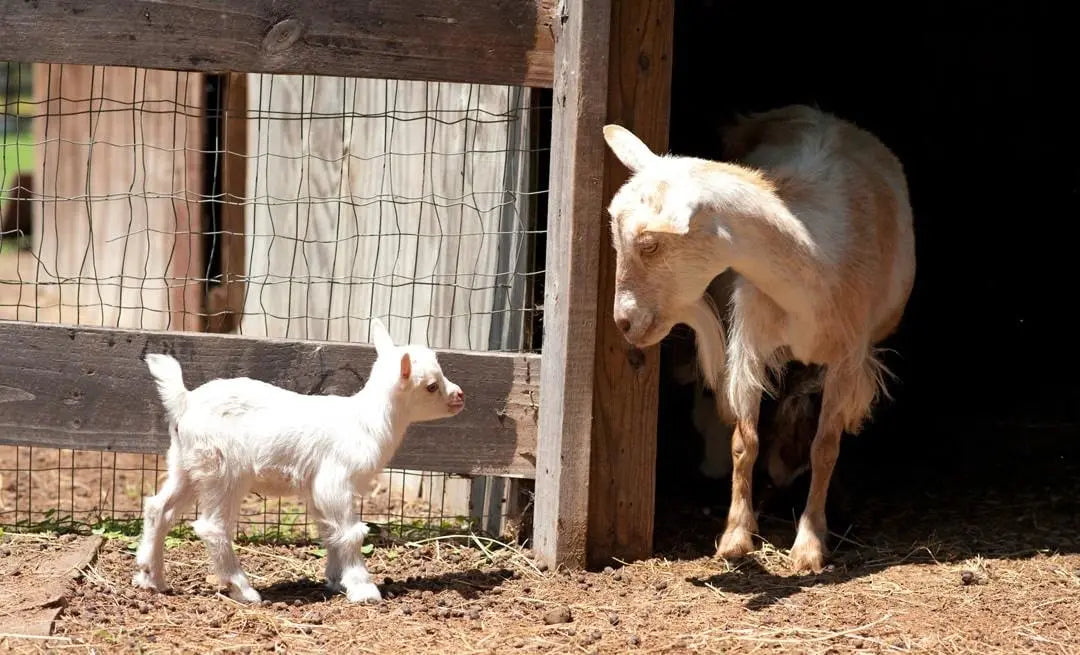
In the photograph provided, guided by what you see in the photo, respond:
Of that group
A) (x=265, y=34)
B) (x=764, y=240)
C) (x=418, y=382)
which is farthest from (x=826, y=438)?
(x=265, y=34)

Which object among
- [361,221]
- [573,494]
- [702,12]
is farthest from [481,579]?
[702,12]

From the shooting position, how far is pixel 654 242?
3.94 meters

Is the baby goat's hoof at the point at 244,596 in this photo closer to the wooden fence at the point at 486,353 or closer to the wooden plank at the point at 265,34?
the wooden fence at the point at 486,353

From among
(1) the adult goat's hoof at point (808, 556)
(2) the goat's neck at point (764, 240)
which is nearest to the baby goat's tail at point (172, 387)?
(2) the goat's neck at point (764, 240)

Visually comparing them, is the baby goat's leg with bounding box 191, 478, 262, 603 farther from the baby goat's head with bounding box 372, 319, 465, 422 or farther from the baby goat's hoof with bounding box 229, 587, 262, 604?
the baby goat's head with bounding box 372, 319, 465, 422

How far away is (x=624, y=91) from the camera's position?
417cm

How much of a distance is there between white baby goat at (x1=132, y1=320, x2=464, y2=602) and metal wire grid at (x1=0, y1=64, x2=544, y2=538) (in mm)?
654

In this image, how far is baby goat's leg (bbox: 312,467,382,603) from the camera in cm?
374

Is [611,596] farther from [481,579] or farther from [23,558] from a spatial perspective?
[23,558]

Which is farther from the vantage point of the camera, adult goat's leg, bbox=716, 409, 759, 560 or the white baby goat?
adult goat's leg, bbox=716, 409, 759, 560

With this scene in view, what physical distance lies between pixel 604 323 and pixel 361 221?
8.19 ft

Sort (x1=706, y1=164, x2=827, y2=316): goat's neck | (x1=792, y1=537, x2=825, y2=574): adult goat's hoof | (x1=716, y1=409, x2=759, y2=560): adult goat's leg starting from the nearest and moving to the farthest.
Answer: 1. (x1=706, y1=164, x2=827, y2=316): goat's neck
2. (x1=792, y1=537, x2=825, y2=574): adult goat's hoof
3. (x1=716, y1=409, x2=759, y2=560): adult goat's leg

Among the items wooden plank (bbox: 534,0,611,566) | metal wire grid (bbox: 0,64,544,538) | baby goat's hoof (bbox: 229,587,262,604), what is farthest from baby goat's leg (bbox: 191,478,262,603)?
wooden plank (bbox: 534,0,611,566)

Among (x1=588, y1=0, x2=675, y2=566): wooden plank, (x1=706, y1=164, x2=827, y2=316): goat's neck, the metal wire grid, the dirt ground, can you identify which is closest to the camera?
the dirt ground
